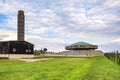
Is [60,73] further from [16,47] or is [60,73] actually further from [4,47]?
[16,47]

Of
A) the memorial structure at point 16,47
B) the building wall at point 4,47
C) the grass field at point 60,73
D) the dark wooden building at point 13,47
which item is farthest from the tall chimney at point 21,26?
the grass field at point 60,73

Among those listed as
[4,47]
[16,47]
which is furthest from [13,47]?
[4,47]

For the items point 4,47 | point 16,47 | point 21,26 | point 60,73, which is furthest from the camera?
point 21,26

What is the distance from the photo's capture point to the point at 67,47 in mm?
163000

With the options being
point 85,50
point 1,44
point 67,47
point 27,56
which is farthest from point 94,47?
point 1,44

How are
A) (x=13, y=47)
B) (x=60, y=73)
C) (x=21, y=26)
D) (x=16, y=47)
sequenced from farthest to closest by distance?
(x=21, y=26) → (x=16, y=47) → (x=13, y=47) → (x=60, y=73)

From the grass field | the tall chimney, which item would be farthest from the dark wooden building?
the grass field

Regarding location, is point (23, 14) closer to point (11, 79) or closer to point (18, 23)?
point (18, 23)

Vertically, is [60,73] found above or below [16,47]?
below

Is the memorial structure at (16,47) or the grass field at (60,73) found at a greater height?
the memorial structure at (16,47)

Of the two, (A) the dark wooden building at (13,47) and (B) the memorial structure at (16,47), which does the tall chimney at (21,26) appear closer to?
(B) the memorial structure at (16,47)

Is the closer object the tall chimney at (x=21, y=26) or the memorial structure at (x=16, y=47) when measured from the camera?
the memorial structure at (x=16, y=47)

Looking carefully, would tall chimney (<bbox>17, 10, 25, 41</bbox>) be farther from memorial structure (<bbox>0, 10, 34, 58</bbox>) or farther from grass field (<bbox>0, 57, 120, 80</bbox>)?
grass field (<bbox>0, 57, 120, 80</bbox>)

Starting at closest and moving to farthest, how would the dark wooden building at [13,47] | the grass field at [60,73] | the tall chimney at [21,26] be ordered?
the grass field at [60,73]
the dark wooden building at [13,47]
the tall chimney at [21,26]
